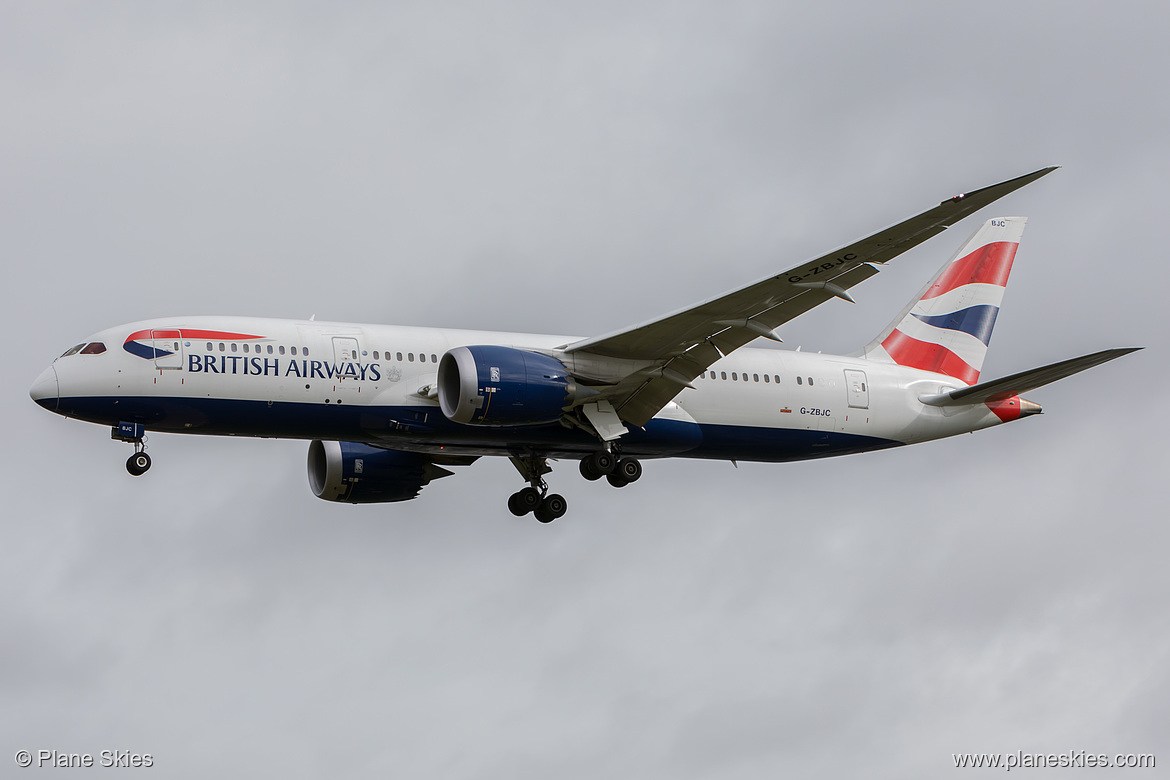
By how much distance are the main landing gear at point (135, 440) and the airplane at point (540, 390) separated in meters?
0.04

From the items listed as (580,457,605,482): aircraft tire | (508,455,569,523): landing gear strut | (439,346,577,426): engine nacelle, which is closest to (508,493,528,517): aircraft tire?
(508,455,569,523): landing gear strut

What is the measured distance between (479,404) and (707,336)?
225 inches

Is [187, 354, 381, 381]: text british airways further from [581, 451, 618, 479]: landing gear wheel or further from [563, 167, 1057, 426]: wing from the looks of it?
[581, 451, 618, 479]: landing gear wheel

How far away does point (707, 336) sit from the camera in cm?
3331

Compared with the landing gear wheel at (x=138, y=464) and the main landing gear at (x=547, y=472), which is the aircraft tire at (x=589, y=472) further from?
the landing gear wheel at (x=138, y=464)

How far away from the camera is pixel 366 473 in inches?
1554

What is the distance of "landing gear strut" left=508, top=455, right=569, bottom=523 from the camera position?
37.4 metres

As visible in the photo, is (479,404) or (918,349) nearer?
(479,404)

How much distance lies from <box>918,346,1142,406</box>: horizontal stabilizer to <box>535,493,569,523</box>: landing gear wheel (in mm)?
10482

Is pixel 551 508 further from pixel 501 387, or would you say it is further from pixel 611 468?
pixel 501 387

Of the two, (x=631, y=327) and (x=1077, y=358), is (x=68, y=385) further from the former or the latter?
(x=1077, y=358)

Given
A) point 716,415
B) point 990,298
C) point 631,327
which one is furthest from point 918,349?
point 631,327

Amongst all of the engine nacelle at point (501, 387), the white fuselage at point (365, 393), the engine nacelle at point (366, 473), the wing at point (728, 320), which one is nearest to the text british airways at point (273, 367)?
the white fuselage at point (365, 393)

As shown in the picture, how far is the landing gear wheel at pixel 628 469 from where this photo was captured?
118 feet
